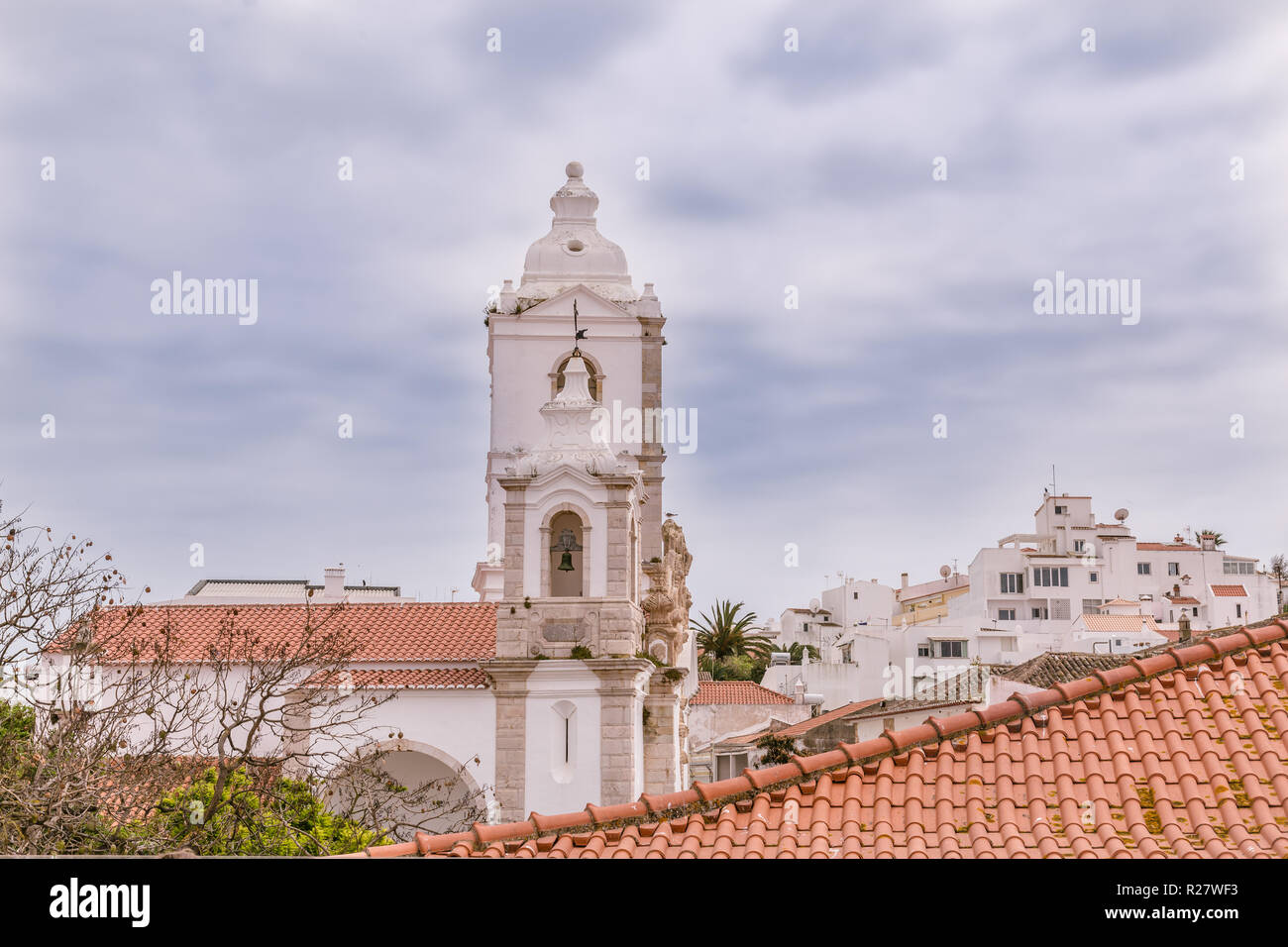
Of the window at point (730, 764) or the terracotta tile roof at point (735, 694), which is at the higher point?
the terracotta tile roof at point (735, 694)

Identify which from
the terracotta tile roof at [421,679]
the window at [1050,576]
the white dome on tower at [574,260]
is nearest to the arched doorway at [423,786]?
the terracotta tile roof at [421,679]

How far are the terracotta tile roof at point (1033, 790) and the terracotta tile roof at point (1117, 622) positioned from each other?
45521 millimetres

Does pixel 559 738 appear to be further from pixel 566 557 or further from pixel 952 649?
pixel 952 649

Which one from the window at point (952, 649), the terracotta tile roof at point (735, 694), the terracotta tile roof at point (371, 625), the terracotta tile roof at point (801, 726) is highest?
the terracotta tile roof at point (371, 625)

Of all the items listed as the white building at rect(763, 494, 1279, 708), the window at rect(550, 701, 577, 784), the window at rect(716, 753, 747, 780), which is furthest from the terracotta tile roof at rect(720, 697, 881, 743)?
the window at rect(550, 701, 577, 784)

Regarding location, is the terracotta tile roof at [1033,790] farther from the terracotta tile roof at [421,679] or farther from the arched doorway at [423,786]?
the terracotta tile roof at [421,679]

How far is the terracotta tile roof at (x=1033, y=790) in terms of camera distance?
352 inches

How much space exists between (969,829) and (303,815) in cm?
1111

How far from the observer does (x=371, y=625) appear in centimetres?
2728

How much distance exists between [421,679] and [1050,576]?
44.5 metres

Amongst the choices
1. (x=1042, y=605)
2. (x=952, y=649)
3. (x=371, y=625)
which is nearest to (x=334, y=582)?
(x=371, y=625)
